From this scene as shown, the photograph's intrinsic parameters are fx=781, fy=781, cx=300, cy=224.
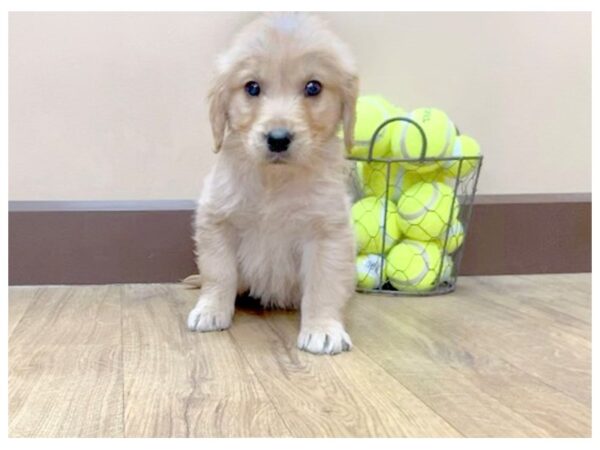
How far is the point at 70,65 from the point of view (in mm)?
2254

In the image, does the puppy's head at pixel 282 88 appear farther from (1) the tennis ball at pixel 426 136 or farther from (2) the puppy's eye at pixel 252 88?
(1) the tennis ball at pixel 426 136

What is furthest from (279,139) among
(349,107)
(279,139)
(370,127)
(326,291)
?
(370,127)

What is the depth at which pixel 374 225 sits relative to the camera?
2234 mm

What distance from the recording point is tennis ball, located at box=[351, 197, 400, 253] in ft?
7.33

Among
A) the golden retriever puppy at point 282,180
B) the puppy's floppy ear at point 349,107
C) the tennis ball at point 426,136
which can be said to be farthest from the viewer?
the tennis ball at point 426,136

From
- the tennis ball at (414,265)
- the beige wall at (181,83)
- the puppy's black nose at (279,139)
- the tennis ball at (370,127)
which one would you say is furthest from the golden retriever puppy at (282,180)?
the beige wall at (181,83)

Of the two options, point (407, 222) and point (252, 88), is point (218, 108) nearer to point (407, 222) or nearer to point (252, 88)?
point (252, 88)

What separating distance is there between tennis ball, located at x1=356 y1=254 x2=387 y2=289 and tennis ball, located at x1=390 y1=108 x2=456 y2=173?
0.29 m

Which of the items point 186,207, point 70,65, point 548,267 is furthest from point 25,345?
point 548,267

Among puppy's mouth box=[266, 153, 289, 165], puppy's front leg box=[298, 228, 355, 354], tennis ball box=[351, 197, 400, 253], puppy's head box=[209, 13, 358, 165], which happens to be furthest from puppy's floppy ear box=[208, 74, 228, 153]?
tennis ball box=[351, 197, 400, 253]

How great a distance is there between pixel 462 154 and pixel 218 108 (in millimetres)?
783

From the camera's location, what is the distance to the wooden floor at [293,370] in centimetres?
119

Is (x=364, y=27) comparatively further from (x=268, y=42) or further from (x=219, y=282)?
(x=219, y=282)

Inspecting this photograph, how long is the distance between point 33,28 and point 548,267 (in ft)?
5.80
